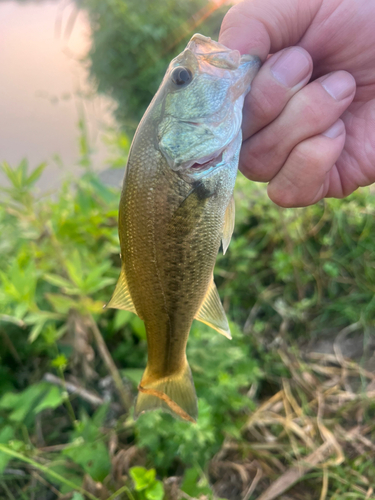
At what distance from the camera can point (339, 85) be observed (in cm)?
106

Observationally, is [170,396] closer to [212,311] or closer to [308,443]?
[212,311]

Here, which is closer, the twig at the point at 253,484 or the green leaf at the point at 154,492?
the green leaf at the point at 154,492

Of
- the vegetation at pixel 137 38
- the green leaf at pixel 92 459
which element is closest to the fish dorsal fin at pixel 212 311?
the green leaf at pixel 92 459

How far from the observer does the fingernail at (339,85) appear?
1.06 m

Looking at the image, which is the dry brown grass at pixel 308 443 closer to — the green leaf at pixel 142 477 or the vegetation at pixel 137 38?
the green leaf at pixel 142 477

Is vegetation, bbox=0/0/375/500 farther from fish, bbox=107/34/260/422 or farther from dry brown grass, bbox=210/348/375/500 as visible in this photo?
fish, bbox=107/34/260/422

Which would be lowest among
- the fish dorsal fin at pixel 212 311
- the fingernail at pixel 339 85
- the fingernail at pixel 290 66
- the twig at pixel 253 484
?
the twig at pixel 253 484

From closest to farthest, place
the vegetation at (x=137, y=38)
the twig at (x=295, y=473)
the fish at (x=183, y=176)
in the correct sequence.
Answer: the fish at (x=183, y=176) < the twig at (x=295, y=473) < the vegetation at (x=137, y=38)

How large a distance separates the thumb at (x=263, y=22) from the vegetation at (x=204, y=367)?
3.57 ft

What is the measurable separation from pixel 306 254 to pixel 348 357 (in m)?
0.78

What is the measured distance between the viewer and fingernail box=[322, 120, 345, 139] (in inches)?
44.3

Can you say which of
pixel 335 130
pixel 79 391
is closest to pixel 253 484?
pixel 79 391

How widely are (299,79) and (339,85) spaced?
14 cm

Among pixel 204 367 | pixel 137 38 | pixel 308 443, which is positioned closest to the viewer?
pixel 204 367
